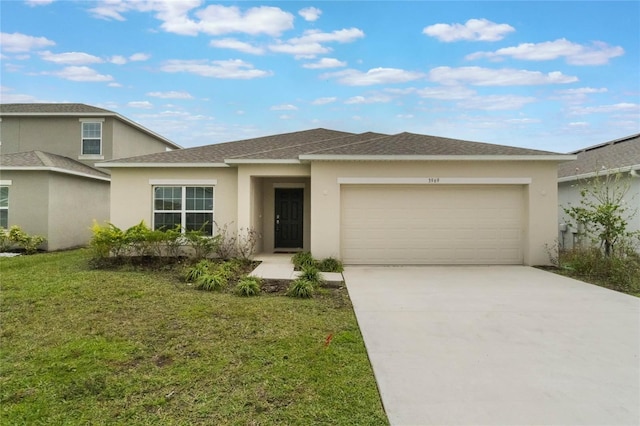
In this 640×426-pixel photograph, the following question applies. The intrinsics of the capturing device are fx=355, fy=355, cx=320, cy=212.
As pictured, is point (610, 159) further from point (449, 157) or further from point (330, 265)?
point (330, 265)

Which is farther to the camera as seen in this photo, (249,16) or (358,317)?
(249,16)

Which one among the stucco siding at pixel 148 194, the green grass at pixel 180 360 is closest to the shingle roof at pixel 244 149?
the stucco siding at pixel 148 194

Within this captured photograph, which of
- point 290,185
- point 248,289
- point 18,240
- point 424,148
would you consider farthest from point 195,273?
point 18,240

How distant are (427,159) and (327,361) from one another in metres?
7.53

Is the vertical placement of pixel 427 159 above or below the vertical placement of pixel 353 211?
above

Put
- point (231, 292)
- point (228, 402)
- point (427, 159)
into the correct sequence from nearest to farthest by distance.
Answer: point (228, 402)
point (231, 292)
point (427, 159)

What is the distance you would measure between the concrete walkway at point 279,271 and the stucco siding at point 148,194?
6.50ft

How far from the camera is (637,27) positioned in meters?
10.5

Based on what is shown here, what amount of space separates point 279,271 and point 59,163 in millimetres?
11221

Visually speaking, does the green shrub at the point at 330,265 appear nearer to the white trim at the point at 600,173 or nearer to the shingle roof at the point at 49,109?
the white trim at the point at 600,173

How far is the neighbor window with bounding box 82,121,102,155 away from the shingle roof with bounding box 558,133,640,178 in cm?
2070

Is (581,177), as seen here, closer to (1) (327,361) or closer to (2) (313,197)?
(2) (313,197)

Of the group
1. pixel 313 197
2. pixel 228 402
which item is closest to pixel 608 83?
pixel 313 197

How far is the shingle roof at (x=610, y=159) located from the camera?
11.8 meters
